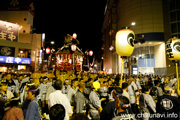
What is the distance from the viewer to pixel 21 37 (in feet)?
120

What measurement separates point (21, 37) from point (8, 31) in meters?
5.36

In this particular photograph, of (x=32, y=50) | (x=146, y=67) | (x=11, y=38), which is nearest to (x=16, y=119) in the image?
(x=146, y=67)

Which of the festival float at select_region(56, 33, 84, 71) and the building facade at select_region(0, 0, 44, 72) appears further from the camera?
the building facade at select_region(0, 0, 44, 72)

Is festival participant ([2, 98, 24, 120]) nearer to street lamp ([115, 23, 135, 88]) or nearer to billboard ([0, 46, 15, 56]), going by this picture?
street lamp ([115, 23, 135, 88])

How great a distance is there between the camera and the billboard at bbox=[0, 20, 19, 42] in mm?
30062

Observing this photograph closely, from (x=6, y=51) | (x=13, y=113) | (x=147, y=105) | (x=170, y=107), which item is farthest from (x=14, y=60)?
(x=170, y=107)

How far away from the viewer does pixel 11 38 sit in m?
31.4

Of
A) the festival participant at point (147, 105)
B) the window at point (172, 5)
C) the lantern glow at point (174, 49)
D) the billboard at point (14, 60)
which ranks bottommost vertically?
the festival participant at point (147, 105)

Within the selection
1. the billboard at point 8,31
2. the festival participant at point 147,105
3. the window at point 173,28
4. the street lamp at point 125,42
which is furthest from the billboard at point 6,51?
the window at point 173,28

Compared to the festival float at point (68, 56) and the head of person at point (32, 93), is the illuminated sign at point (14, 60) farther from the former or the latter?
the head of person at point (32, 93)

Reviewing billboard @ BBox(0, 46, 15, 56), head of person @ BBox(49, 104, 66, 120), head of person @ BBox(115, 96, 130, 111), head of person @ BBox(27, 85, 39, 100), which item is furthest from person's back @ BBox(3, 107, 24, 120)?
billboard @ BBox(0, 46, 15, 56)

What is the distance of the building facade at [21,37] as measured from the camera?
3059 cm

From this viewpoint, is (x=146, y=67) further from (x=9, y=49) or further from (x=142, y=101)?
(x=9, y=49)

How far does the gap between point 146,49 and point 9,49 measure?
3049cm
